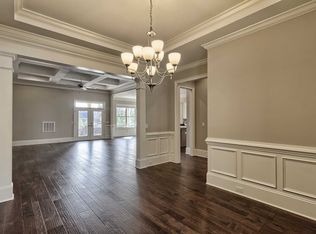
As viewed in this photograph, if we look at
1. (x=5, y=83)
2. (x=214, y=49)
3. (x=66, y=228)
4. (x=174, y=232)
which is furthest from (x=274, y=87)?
(x=5, y=83)

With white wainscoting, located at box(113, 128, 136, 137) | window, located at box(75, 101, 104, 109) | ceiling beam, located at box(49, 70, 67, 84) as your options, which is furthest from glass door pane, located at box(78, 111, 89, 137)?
ceiling beam, located at box(49, 70, 67, 84)

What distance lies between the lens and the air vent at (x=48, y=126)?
8.75 metres

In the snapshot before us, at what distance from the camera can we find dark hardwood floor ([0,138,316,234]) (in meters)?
Result: 2.14

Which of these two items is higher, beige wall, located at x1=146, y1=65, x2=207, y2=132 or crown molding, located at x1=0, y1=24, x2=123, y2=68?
crown molding, located at x1=0, y1=24, x2=123, y2=68

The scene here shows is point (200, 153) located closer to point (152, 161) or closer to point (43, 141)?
point (152, 161)

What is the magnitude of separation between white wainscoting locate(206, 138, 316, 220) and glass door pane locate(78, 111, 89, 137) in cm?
856

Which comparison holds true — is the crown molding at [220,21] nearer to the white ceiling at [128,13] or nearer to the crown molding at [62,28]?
the white ceiling at [128,13]

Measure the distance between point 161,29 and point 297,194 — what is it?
3.41 meters

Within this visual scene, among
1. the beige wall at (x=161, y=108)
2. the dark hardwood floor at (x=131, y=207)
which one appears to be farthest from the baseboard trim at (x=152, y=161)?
the beige wall at (x=161, y=108)

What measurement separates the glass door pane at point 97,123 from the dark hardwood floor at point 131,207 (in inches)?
253

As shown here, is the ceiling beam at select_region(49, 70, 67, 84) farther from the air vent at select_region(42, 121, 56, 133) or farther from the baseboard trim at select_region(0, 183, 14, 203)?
the baseboard trim at select_region(0, 183, 14, 203)

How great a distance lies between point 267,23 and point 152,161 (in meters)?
3.95

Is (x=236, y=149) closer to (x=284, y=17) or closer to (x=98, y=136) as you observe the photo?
(x=284, y=17)

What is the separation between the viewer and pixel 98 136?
35.4ft
